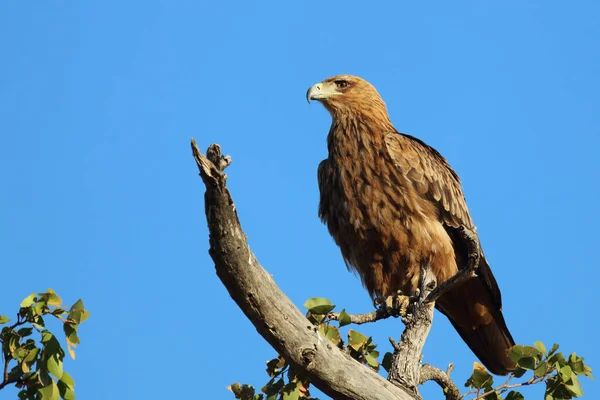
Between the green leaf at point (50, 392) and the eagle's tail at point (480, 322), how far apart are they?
13.5ft

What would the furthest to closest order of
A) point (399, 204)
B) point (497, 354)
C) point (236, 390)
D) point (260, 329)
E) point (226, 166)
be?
point (497, 354) < point (399, 204) < point (236, 390) < point (260, 329) < point (226, 166)

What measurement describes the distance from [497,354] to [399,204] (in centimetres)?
167

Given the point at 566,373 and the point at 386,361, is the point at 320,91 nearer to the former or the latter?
the point at 386,361

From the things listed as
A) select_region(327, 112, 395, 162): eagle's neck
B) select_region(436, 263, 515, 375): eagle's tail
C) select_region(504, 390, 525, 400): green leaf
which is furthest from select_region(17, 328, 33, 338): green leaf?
select_region(436, 263, 515, 375): eagle's tail

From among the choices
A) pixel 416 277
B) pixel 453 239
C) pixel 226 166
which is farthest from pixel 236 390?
pixel 453 239

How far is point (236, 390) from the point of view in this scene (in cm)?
465

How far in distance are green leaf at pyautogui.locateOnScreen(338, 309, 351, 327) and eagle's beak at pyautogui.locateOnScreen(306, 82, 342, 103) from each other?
3.28m

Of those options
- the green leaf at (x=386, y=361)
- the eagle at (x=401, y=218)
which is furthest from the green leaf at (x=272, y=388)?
the eagle at (x=401, y=218)

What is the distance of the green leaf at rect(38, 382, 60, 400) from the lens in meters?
3.60

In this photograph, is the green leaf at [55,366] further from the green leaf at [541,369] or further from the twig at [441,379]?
the green leaf at [541,369]

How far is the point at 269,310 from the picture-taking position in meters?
4.00

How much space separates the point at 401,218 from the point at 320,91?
1760mm

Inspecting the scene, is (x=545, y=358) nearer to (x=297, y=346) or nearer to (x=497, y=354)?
(x=297, y=346)

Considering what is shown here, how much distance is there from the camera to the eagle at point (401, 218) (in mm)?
6555
